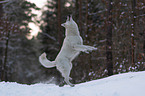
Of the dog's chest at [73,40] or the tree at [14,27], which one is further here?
the tree at [14,27]

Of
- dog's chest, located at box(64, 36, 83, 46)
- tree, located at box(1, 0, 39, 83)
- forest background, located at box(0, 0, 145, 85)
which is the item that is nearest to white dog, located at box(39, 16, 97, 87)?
dog's chest, located at box(64, 36, 83, 46)

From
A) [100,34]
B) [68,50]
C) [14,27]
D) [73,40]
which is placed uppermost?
[14,27]

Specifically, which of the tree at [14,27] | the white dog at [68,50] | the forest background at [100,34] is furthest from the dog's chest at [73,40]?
the tree at [14,27]

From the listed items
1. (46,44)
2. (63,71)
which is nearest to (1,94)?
(63,71)

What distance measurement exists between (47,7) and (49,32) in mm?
3618

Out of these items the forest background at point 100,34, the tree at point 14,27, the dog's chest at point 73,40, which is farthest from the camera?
the tree at point 14,27

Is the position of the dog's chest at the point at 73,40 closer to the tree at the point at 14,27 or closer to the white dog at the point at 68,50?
the white dog at the point at 68,50

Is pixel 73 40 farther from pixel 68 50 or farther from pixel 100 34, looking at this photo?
pixel 100 34

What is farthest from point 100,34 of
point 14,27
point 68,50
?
point 68,50

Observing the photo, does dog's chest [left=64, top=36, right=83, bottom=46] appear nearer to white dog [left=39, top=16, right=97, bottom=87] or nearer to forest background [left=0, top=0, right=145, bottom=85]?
white dog [left=39, top=16, right=97, bottom=87]

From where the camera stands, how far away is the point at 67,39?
A: 5.50 m

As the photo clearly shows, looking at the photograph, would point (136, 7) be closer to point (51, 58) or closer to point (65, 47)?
point (65, 47)

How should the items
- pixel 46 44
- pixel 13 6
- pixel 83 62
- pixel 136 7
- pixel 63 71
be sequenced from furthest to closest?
pixel 46 44 < pixel 13 6 < pixel 83 62 < pixel 136 7 < pixel 63 71

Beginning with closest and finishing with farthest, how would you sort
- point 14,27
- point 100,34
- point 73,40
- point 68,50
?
point 73,40
point 68,50
point 14,27
point 100,34
